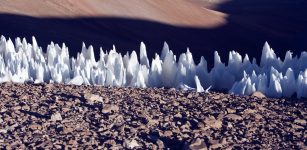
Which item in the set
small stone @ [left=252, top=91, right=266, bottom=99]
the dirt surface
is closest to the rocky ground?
small stone @ [left=252, top=91, right=266, bottom=99]

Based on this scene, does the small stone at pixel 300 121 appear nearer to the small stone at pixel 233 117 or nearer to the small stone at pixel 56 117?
the small stone at pixel 233 117

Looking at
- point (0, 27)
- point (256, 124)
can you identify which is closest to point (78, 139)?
point (256, 124)

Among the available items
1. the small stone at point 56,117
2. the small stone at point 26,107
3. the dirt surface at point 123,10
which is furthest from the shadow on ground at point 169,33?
the small stone at point 56,117

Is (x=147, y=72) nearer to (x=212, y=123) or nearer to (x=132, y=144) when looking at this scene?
(x=212, y=123)

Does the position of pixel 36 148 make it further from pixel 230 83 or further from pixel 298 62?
pixel 298 62

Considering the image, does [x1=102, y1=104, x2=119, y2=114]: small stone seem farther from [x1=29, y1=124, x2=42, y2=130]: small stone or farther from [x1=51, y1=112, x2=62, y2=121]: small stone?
[x1=29, y1=124, x2=42, y2=130]: small stone

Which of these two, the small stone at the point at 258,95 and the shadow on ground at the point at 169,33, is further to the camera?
the shadow on ground at the point at 169,33

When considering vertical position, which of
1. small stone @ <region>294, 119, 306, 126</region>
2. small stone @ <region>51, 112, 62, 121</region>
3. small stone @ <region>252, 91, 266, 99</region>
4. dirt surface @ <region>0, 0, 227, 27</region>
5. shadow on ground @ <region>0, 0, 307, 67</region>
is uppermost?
dirt surface @ <region>0, 0, 227, 27</region>

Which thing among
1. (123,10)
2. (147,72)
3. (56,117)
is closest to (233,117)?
(56,117)

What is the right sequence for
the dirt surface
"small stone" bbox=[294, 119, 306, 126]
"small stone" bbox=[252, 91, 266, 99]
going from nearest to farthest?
"small stone" bbox=[294, 119, 306, 126] < "small stone" bbox=[252, 91, 266, 99] < the dirt surface
